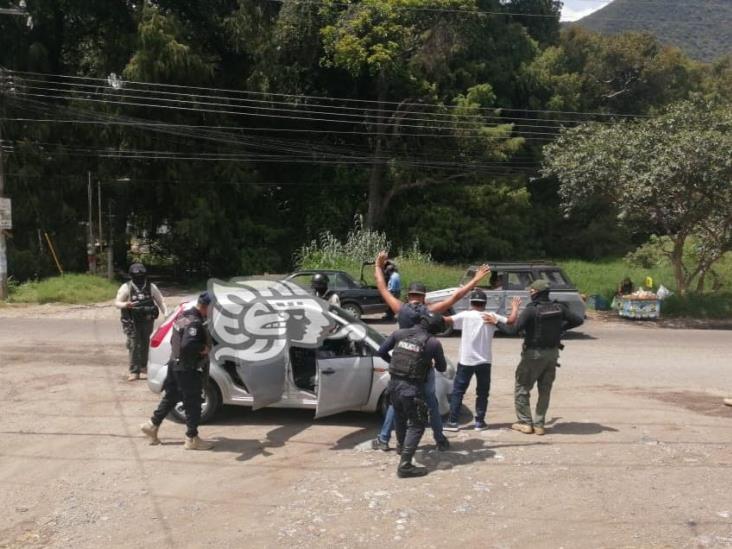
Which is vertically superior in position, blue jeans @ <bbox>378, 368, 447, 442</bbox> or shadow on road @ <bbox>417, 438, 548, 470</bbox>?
blue jeans @ <bbox>378, 368, 447, 442</bbox>

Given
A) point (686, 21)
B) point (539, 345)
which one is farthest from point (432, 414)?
point (686, 21)

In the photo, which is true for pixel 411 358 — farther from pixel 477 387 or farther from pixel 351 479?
pixel 477 387

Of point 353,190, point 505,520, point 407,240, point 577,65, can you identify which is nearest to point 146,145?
point 353,190

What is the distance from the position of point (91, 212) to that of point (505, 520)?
2694 cm

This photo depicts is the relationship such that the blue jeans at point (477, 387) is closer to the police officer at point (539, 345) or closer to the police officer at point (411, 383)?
the police officer at point (539, 345)

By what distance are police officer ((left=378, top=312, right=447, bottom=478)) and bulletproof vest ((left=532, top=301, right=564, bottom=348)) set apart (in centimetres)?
144

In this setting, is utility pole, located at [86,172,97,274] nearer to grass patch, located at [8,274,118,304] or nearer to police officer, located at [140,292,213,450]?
grass patch, located at [8,274,118,304]

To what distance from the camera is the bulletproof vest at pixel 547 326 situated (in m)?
7.04

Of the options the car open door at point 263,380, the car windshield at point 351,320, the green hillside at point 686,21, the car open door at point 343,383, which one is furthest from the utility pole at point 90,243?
the green hillside at point 686,21

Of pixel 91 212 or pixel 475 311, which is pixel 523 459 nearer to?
pixel 475 311

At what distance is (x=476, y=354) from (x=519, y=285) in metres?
9.15

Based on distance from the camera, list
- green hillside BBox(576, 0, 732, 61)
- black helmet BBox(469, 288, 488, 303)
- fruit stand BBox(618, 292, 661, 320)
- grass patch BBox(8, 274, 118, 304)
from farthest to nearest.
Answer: green hillside BBox(576, 0, 732, 61) → grass patch BBox(8, 274, 118, 304) → fruit stand BBox(618, 292, 661, 320) → black helmet BBox(469, 288, 488, 303)

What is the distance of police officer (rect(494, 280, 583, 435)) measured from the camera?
705cm

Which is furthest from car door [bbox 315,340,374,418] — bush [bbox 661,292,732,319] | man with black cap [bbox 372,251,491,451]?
bush [bbox 661,292,732,319]
